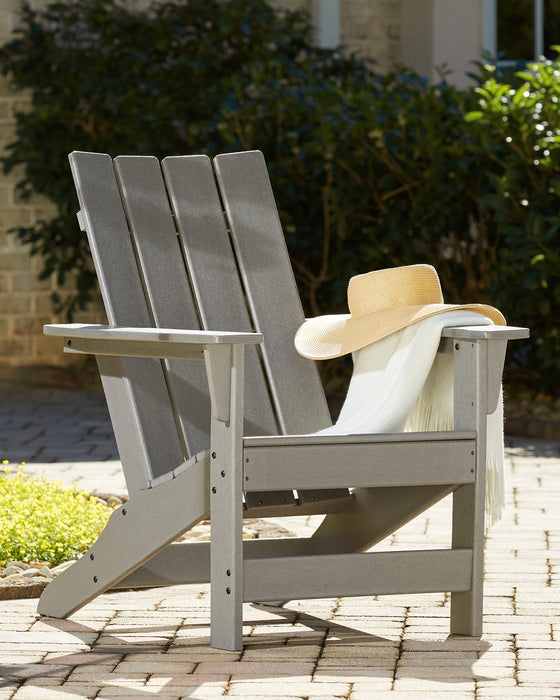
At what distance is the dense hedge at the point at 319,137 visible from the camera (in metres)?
7.23

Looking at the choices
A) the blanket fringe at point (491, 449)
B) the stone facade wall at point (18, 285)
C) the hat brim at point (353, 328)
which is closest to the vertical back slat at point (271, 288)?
the hat brim at point (353, 328)

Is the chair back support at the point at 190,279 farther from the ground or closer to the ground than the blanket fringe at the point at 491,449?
farther from the ground

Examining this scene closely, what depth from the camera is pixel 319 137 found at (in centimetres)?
→ 800

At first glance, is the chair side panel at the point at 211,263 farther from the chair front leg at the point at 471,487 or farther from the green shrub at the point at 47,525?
the green shrub at the point at 47,525

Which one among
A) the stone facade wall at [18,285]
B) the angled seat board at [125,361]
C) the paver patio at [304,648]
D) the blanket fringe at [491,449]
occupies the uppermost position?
the angled seat board at [125,361]

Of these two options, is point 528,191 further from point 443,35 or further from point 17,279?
point 17,279

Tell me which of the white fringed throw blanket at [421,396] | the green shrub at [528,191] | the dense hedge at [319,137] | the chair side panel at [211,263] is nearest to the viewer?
the white fringed throw blanket at [421,396]

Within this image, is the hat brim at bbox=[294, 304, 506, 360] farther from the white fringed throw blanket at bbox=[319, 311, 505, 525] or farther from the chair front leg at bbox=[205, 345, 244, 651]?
the chair front leg at bbox=[205, 345, 244, 651]

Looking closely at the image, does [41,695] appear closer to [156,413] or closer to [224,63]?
[156,413]

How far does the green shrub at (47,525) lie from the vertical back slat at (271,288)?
0.80m

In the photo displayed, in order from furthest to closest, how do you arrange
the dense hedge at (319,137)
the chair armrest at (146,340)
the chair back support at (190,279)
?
the dense hedge at (319,137) < the chair back support at (190,279) < the chair armrest at (146,340)

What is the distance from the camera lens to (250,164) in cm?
391

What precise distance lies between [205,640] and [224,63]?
22.7ft

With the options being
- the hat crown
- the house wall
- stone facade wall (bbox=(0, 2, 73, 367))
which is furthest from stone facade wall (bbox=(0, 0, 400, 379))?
the hat crown
